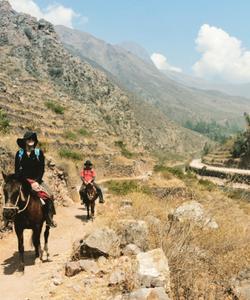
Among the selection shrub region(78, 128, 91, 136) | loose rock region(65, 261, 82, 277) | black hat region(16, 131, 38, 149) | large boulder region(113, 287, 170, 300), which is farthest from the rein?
shrub region(78, 128, 91, 136)

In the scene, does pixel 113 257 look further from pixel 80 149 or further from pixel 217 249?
pixel 80 149

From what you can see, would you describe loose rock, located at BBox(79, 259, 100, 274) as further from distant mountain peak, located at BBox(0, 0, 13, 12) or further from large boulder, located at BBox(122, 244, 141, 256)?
distant mountain peak, located at BBox(0, 0, 13, 12)

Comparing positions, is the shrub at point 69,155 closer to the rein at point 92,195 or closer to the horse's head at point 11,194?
the rein at point 92,195

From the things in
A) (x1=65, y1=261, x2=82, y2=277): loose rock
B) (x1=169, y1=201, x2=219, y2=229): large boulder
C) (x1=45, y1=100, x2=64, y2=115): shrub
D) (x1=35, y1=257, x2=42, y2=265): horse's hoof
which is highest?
(x1=45, y1=100, x2=64, y2=115): shrub

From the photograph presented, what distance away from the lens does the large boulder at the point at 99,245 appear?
31.9 feet

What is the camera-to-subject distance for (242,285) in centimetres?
804

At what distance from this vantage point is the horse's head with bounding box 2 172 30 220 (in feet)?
31.0

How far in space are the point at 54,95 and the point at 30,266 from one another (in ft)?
173

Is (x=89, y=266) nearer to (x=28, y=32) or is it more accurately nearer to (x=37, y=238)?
(x=37, y=238)

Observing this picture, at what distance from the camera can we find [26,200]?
392 inches

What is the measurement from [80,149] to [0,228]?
2670cm

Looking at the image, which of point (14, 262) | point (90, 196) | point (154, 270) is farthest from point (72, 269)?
point (90, 196)

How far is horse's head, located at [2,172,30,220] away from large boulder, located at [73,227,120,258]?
167 centimetres

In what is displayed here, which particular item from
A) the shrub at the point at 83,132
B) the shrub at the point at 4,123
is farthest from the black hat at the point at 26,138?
the shrub at the point at 83,132
